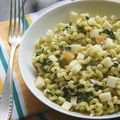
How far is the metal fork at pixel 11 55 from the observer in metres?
0.85

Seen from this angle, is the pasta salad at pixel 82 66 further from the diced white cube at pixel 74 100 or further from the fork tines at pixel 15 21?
the fork tines at pixel 15 21

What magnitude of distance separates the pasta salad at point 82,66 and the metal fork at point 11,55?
0.07m

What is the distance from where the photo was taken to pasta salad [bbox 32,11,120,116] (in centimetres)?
83

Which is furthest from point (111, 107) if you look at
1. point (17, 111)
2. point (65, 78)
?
point (17, 111)

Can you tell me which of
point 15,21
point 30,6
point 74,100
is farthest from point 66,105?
point 30,6

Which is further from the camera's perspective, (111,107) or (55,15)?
(55,15)

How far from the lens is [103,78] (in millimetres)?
866

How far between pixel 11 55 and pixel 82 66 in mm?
232

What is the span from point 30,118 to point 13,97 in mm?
76

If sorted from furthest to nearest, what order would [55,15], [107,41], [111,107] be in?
[55,15] → [107,41] → [111,107]

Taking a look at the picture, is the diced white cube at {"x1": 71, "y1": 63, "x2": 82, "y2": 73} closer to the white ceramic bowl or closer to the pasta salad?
the pasta salad

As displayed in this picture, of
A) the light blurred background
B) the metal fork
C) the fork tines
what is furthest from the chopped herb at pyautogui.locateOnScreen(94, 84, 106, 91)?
the light blurred background

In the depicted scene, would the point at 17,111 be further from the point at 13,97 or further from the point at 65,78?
the point at 65,78

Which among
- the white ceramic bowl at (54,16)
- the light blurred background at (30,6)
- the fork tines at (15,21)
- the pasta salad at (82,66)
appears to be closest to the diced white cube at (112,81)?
the pasta salad at (82,66)
